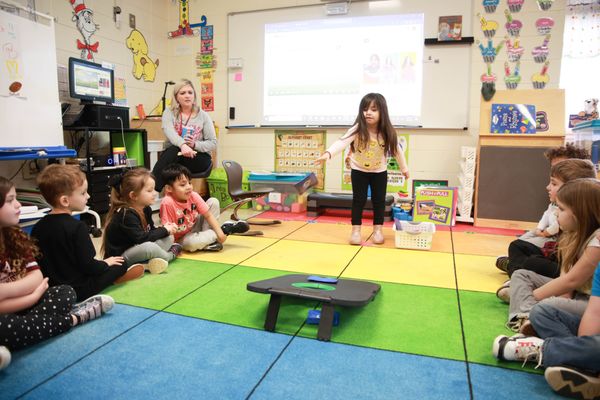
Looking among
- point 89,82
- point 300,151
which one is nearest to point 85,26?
point 89,82

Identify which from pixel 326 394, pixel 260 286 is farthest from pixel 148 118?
pixel 326 394

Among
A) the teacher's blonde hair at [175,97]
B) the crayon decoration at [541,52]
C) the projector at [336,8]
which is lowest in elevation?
the teacher's blonde hair at [175,97]

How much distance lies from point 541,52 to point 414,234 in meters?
2.61

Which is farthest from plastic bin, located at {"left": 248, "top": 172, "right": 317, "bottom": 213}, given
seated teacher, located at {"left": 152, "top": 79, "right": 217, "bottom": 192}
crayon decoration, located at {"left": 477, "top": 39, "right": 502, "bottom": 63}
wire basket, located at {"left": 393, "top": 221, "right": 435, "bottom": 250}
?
crayon decoration, located at {"left": 477, "top": 39, "right": 502, "bottom": 63}

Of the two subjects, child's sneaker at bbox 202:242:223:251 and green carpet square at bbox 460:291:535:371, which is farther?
child's sneaker at bbox 202:242:223:251

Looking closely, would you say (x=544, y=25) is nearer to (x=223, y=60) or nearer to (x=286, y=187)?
(x=286, y=187)

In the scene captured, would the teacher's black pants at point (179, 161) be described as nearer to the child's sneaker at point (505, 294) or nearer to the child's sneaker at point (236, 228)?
the child's sneaker at point (236, 228)

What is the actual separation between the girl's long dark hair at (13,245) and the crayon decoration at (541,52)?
4.53 meters

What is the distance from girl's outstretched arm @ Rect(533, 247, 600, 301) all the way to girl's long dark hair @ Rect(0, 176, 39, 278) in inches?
76.7

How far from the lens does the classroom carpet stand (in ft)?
4.26

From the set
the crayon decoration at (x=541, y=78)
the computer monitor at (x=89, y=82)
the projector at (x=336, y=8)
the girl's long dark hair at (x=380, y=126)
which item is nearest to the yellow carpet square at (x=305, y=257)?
the girl's long dark hair at (x=380, y=126)

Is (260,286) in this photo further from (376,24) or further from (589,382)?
(376,24)

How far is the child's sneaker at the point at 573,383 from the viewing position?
3.99 feet

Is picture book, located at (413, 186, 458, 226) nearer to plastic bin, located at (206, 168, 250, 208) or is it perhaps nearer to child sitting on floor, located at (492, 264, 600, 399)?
plastic bin, located at (206, 168, 250, 208)
